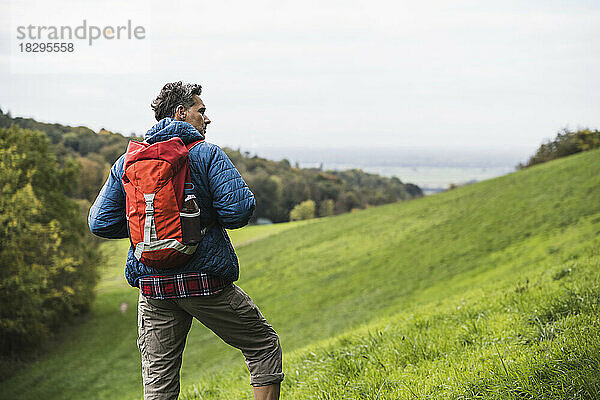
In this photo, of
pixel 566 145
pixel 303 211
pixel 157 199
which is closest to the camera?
pixel 157 199

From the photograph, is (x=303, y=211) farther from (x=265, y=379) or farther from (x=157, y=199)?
(x=157, y=199)

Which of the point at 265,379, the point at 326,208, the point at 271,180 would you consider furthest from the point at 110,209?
the point at 326,208

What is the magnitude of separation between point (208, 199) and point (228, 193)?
0.57ft

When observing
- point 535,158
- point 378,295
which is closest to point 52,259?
point 378,295

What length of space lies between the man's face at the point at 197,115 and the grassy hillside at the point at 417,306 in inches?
94.9

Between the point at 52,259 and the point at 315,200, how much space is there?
4128 centimetres

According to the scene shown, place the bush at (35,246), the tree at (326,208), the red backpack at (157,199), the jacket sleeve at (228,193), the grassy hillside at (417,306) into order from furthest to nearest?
the tree at (326,208) < the bush at (35,246) < the grassy hillside at (417,306) < the jacket sleeve at (228,193) < the red backpack at (157,199)

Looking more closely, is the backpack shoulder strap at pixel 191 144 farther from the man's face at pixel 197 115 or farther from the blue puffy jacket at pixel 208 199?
the man's face at pixel 197 115

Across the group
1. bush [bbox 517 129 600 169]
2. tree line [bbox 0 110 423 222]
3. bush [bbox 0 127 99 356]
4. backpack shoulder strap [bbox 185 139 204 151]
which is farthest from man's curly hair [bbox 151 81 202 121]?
bush [bbox 517 129 600 169]

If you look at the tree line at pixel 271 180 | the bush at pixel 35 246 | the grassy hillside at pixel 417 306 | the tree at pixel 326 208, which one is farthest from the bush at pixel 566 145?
the bush at pixel 35 246

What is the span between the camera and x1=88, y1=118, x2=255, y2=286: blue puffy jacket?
10.3ft

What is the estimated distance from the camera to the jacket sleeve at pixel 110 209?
331 cm

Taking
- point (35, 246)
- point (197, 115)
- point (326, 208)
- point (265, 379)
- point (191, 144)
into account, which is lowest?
point (326, 208)

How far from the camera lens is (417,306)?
1318cm
